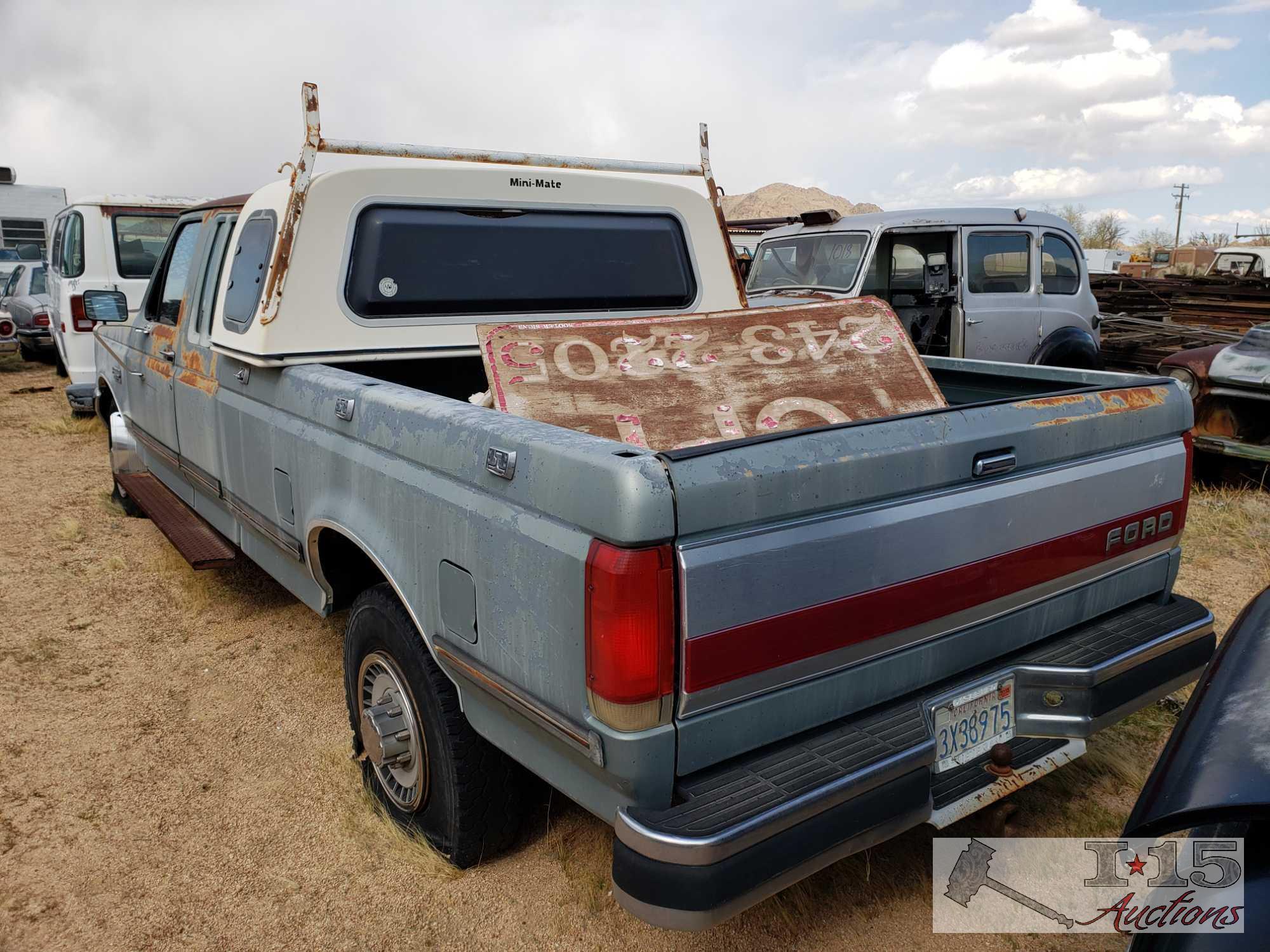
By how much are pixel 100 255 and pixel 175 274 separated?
14.9 ft

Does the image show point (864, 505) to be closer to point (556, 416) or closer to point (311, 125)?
point (556, 416)

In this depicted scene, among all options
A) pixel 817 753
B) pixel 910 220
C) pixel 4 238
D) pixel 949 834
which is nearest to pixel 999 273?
pixel 910 220

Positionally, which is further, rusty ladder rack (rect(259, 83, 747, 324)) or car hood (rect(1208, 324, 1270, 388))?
car hood (rect(1208, 324, 1270, 388))

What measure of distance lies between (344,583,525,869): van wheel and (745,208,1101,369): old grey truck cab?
544 centimetres

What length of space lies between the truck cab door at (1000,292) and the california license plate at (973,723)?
19.1 ft

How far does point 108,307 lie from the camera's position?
5.04 metres

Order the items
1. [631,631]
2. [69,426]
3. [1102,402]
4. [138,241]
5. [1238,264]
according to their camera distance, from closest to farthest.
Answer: [631,631], [1102,402], [138,241], [69,426], [1238,264]

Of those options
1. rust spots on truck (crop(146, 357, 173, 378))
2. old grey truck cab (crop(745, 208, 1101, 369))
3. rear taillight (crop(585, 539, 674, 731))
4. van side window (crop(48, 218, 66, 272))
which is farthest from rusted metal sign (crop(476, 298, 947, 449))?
van side window (crop(48, 218, 66, 272))

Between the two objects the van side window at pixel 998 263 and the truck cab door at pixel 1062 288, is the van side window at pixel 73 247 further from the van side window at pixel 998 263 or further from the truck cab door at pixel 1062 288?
the truck cab door at pixel 1062 288

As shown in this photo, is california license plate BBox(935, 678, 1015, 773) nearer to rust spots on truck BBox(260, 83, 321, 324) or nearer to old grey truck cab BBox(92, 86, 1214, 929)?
old grey truck cab BBox(92, 86, 1214, 929)

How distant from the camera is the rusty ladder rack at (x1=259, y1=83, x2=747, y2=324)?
11.0ft

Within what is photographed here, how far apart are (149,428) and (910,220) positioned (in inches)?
237

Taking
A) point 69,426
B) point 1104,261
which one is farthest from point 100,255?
point 1104,261

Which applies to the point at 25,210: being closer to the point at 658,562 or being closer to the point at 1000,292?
the point at 1000,292
